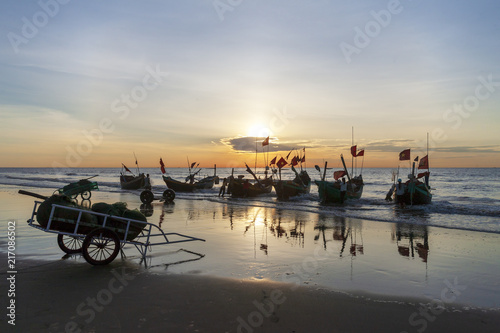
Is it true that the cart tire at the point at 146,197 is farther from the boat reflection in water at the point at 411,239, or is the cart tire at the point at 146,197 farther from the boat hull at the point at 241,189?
the boat reflection in water at the point at 411,239

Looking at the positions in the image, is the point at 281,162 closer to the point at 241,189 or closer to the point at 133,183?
the point at 241,189

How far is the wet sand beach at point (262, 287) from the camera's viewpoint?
5.24 meters

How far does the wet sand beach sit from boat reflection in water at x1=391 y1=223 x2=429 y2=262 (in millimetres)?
120

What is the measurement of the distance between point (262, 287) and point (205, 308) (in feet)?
5.05

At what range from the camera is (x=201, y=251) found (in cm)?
1012

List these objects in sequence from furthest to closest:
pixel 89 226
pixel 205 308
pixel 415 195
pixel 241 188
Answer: pixel 241 188 → pixel 415 195 → pixel 89 226 → pixel 205 308

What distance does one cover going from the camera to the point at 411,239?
42.7 feet

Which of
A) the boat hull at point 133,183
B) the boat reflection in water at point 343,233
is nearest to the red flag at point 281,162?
the boat reflection in water at point 343,233

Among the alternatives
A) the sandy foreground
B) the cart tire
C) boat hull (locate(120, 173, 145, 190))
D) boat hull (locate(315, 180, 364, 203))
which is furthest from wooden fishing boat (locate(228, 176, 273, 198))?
the sandy foreground

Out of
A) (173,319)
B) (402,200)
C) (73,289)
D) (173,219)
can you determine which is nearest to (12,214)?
(173,219)

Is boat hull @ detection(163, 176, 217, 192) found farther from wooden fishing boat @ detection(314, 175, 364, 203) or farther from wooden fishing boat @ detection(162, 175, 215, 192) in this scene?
wooden fishing boat @ detection(314, 175, 364, 203)

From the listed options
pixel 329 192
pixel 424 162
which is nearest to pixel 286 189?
pixel 329 192

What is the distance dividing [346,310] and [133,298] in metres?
3.87

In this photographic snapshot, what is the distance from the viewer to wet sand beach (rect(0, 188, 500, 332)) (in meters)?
5.24
